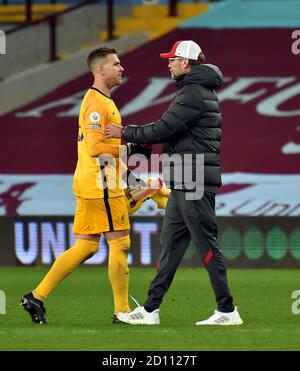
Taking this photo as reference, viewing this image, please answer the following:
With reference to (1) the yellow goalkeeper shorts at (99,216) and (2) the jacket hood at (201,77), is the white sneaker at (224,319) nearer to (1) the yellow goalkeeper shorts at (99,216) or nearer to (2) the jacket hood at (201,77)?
(1) the yellow goalkeeper shorts at (99,216)

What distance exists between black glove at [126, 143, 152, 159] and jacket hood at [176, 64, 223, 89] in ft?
2.18

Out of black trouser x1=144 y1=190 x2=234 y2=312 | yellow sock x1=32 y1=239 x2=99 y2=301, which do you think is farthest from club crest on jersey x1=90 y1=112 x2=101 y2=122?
yellow sock x1=32 y1=239 x2=99 y2=301

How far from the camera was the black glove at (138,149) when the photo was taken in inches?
413

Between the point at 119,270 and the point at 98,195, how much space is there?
1.97 ft

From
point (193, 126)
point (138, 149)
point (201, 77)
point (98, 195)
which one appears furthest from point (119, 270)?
point (201, 77)

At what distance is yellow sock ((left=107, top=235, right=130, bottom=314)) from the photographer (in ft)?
34.7

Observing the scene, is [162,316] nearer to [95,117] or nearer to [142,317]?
[142,317]

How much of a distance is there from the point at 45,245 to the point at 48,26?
911cm

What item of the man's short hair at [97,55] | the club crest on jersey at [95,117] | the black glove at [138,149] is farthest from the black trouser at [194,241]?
the man's short hair at [97,55]

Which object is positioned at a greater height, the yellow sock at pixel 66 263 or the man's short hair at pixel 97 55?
the man's short hair at pixel 97 55

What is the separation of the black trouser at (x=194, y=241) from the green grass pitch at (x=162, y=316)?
252 millimetres

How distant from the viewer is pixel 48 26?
85.1 feet

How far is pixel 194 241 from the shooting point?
1012 cm
